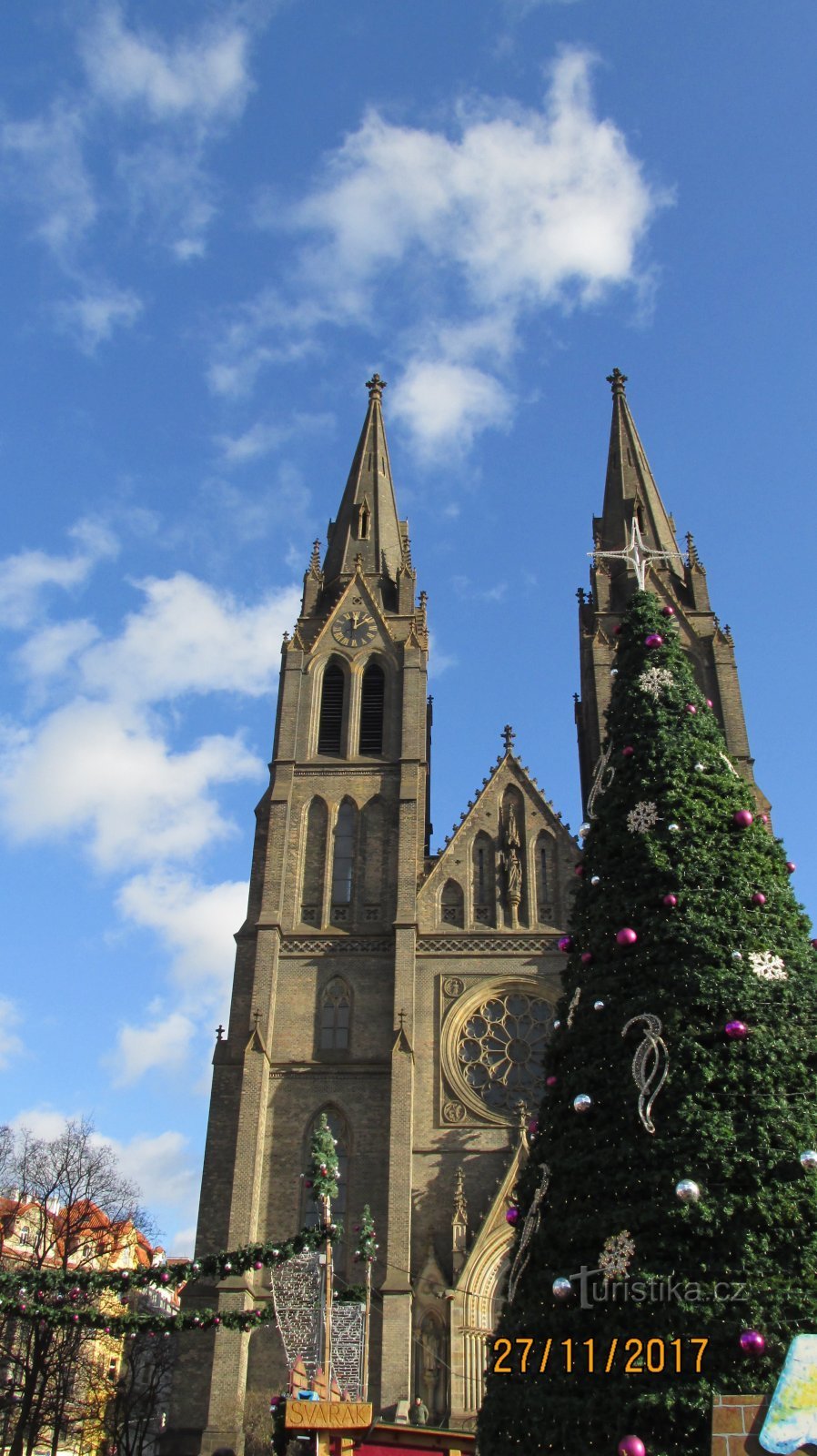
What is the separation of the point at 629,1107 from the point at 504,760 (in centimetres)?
2474

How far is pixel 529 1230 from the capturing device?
30.1 feet

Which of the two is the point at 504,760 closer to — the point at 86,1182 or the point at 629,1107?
the point at 86,1182

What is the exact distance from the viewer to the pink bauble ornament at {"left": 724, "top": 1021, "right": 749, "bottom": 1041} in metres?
8.64

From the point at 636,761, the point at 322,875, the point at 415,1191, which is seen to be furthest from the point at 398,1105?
the point at 636,761

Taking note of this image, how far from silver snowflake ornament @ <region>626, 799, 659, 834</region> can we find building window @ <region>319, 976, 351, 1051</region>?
66.3 ft

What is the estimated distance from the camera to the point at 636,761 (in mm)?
10664

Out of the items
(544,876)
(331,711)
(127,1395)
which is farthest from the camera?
(127,1395)

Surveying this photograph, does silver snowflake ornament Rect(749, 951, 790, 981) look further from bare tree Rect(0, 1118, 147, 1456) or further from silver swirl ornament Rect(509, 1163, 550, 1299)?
bare tree Rect(0, 1118, 147, 1456)

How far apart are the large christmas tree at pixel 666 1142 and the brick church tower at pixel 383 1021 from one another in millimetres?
16636

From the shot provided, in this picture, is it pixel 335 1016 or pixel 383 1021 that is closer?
pixel 383 1021

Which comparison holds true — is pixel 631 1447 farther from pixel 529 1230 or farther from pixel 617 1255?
pixel 529 1230

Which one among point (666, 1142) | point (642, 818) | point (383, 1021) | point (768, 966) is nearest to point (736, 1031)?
point (768, 966)

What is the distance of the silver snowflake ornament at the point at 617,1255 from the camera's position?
317 inches

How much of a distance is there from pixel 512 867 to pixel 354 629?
943 cm
